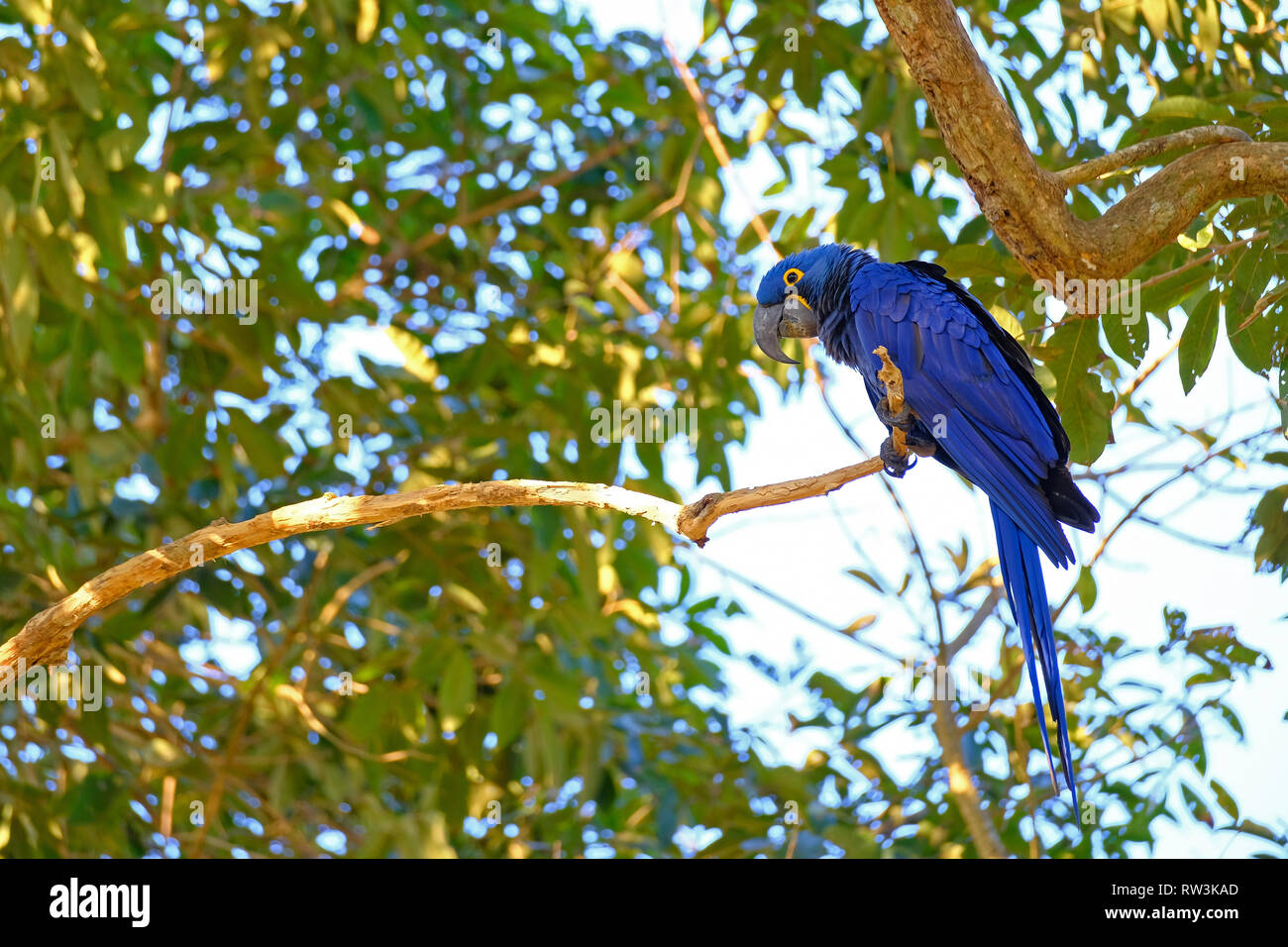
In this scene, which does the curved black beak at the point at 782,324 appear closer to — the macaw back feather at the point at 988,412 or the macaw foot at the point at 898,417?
the macaw back feather at the point at 988,412

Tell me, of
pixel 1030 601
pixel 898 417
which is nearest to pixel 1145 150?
pixel 898 417

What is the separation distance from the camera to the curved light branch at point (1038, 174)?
2.54m

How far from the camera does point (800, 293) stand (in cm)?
405

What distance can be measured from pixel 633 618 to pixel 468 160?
259 cm

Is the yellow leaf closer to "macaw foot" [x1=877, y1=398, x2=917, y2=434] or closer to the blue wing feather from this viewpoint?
the blue wing feather

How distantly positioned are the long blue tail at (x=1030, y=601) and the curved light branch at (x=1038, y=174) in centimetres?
84

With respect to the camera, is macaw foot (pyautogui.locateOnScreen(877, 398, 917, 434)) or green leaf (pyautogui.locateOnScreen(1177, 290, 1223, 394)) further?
macaw foot (pyautogui.locateOnScreen(877, 398, 917, 434))

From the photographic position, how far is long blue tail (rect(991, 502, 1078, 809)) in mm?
3072

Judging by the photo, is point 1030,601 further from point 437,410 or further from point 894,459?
point 437,410

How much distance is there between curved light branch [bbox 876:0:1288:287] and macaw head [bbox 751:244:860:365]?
1204 mm

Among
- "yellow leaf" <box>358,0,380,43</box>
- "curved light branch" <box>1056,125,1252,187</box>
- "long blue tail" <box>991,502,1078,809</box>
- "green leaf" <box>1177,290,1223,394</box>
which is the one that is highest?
"yellow leaf" <box>358,0,380,43</box>

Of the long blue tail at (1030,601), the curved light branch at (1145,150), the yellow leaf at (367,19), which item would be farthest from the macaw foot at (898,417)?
the yellow leaf at (367,19)

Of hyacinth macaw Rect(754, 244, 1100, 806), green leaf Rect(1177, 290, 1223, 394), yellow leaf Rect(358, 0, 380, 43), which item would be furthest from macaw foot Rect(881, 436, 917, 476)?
yellow leaf Rect(358, 0, 380, 43)

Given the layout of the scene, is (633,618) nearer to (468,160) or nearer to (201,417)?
(201,417)
